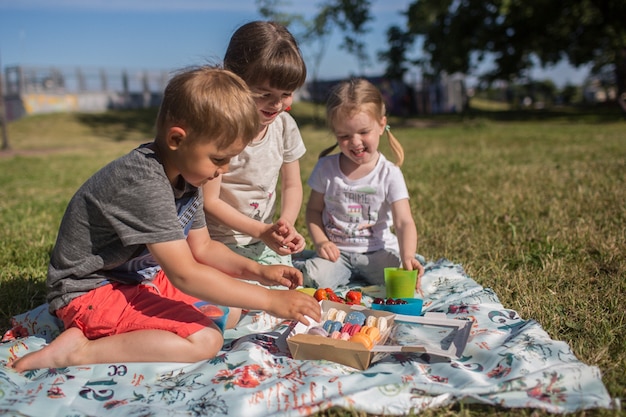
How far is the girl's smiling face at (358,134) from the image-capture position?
315 cm

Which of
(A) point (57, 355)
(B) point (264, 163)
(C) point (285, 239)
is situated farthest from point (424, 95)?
(A) point (57, 355)

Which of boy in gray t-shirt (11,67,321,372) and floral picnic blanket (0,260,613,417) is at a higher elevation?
boy in gray t-shirt (11,67,321,372)

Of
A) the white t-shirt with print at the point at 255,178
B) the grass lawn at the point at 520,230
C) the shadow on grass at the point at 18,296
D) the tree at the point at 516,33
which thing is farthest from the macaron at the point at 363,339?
A: the tree at the point at 516,33

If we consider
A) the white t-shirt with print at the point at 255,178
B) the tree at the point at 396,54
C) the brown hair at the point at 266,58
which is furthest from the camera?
the tree at the point at 396,54

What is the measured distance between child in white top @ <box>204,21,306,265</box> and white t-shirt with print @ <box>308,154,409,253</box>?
242 millimetres

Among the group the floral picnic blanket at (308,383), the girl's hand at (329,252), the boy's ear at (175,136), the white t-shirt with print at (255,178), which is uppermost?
the boy's ear at (175,136)

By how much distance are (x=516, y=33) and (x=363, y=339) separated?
20673 mm

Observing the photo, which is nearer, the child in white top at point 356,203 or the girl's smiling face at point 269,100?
the girl's smiling face at point 269,100

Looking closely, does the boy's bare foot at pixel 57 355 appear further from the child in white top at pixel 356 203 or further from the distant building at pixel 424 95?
the distant building at pixel 424 95

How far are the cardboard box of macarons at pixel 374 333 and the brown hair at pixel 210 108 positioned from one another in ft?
2.54

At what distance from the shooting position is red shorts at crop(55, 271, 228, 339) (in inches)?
85.2

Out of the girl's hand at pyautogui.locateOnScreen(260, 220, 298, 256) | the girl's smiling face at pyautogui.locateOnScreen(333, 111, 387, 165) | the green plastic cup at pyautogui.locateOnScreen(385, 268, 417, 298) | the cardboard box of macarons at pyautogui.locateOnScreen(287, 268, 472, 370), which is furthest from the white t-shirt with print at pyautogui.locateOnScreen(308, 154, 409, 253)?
the girl's hand at pyautogui.locateOnScreen(260, 220, 298, 256)

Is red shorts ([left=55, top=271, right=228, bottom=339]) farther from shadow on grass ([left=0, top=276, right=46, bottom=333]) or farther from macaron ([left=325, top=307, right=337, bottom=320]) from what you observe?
shadow on grass ([left=0, top=276, right=46, bottom=333])

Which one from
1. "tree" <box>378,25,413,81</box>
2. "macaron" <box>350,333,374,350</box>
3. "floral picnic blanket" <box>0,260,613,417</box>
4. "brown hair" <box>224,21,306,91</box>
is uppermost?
"tree" <box>378,25,413,81</box>
